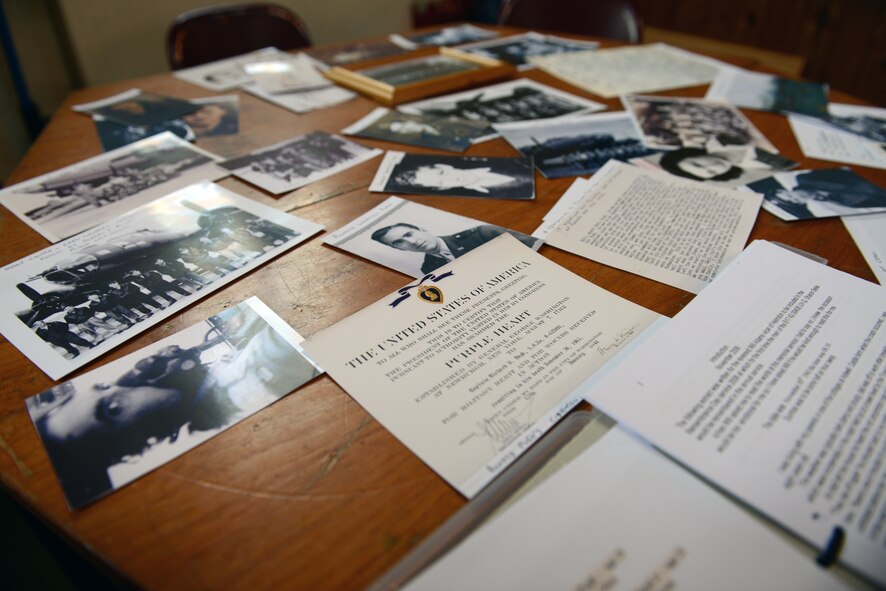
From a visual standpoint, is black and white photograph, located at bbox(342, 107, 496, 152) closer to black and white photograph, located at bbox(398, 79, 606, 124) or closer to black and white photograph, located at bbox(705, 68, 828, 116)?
black and white photograph, located at bbox(398, 79, 606, 124)

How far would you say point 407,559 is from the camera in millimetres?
348

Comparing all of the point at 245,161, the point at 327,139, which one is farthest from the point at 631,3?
the point at 245,161

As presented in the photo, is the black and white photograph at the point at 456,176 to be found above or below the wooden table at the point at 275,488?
above

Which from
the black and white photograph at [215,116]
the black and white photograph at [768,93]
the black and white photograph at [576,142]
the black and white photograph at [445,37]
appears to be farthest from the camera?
the black and white photograph at [445,37]

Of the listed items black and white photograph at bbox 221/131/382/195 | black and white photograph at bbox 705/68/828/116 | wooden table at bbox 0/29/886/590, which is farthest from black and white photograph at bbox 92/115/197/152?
black and white photograph at bbox 705/68/828/116

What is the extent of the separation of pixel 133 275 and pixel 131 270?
0.04 feet

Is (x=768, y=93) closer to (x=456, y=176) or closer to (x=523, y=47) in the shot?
(x=523, y=47)

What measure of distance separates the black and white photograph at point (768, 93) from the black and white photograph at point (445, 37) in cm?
64

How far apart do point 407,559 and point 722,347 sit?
33 centimetres

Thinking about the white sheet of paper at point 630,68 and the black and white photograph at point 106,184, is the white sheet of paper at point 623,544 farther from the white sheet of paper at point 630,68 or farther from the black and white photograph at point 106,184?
the white sheet of paper at point 630,68

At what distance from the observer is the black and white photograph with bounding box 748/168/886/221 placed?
0.73 metres

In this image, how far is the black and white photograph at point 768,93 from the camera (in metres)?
1.07

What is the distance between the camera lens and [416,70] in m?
1.15
